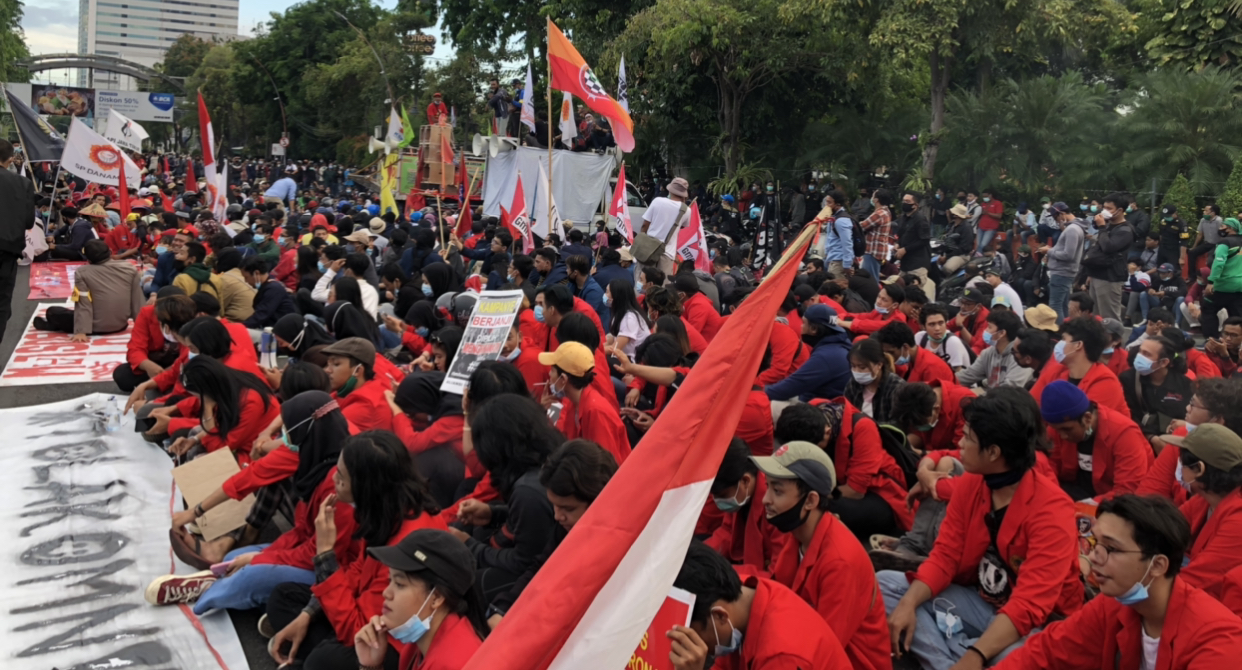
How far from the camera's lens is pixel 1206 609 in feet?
10.8

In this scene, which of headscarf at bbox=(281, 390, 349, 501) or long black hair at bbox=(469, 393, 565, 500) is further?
headscarf at bbox=(281, 390, 349, 501)

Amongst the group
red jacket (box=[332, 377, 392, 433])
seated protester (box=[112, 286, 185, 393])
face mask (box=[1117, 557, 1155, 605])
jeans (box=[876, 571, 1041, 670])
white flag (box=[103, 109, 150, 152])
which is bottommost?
seated protester (box=[112, 286, 185, 393])

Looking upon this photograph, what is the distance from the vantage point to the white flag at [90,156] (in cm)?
1470

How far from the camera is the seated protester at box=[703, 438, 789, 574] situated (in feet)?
15.0

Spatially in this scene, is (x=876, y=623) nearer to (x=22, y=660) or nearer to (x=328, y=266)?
(x=22, y=660)

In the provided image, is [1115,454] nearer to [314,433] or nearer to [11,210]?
[314,433]

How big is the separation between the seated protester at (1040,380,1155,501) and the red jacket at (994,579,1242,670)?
66.5 inches

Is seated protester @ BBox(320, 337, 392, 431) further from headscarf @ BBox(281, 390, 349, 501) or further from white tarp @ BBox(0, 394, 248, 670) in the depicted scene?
white tarp @ BBox(0, 394, 248, 670)

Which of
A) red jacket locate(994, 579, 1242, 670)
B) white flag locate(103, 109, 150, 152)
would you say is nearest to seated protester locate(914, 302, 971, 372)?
red jacket locate(994, 579, 1242, 670)

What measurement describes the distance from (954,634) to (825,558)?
983 mm

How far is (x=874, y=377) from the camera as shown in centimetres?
644

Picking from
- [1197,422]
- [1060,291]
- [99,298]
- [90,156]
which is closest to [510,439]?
[1197,422]

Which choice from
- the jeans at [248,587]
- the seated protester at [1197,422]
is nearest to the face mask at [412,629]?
the jeans at [248,587]

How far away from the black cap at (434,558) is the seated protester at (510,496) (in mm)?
1012
